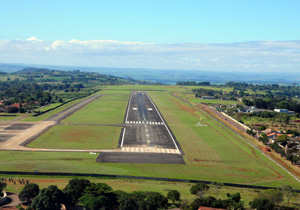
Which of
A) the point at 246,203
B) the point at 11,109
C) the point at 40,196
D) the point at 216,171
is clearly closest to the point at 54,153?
the point at 40,196

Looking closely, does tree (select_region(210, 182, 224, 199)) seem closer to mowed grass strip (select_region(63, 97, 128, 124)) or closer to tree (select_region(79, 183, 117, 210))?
tree (select_region(79, 183, 117, 210))

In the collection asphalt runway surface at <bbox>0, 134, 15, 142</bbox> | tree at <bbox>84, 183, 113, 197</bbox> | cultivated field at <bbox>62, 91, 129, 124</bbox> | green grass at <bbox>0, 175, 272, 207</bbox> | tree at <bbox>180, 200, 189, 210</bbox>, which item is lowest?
green grass at <bbox>0, 175, 272, 207</bbox>

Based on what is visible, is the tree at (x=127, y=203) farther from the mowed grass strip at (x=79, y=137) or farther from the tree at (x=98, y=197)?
the mowed grass strip at (x=79, y=137)

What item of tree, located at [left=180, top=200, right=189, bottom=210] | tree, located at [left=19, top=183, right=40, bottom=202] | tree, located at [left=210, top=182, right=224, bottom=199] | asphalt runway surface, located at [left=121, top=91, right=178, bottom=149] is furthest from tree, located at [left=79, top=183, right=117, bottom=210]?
asphalt runway surface, located at [left=121, top=91, right=178, bottom=149]

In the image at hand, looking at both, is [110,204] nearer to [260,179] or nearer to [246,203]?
[246,203]

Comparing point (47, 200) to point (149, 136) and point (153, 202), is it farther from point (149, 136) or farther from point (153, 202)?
point (149, 136)

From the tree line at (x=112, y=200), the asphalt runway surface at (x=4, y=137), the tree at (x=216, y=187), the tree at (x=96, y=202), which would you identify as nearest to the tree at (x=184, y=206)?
the tree line at (x=112, y=200)
